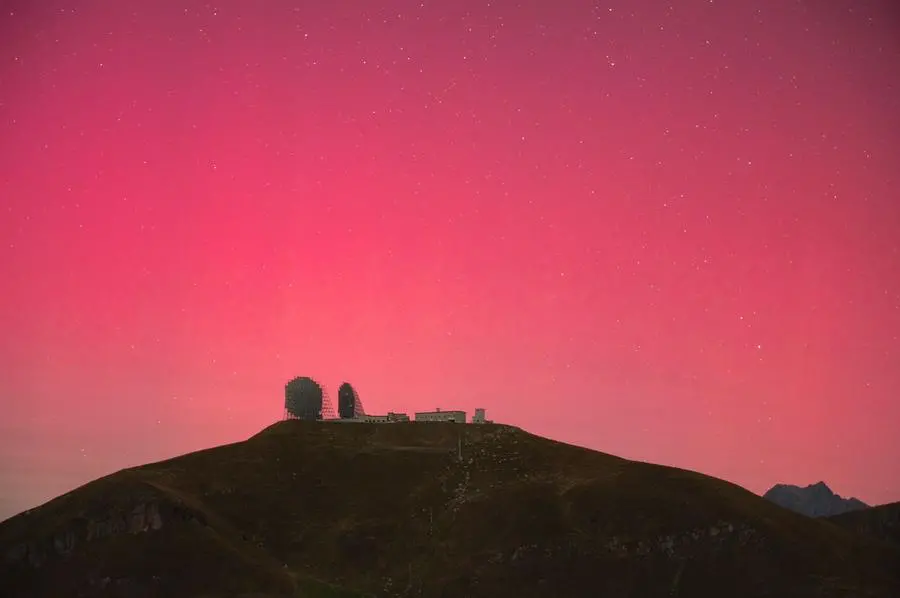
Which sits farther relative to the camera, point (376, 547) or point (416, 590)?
point (376, 547)

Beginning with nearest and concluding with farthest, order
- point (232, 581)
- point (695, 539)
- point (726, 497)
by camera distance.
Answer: point (232, 581), point (695, 539), point (726, 497)

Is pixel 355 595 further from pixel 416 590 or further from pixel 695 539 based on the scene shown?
pixel 695 539

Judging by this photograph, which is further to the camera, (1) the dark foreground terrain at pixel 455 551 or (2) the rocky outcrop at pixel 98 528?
(2) the rocky outcrop at pixel 98 528

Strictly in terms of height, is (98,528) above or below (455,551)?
above

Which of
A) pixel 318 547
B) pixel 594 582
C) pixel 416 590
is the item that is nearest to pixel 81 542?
pixel 318 547

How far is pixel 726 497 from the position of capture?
654 feet

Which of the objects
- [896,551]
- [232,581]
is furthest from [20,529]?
[896,551]

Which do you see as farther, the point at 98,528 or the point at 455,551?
the point at 455,551

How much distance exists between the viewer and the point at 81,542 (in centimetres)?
17662

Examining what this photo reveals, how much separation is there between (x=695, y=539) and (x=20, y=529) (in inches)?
4960

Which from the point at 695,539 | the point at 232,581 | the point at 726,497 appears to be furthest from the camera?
the point at 726,497

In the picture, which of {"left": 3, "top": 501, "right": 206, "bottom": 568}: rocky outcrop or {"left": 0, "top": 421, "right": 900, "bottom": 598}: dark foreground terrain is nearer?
{"left": 0, "top": 421, "right": 900, "bottom": 598}: dark foreground terrain

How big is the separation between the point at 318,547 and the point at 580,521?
51.1 meters

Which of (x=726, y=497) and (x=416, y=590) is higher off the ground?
(x=726, y=497)
